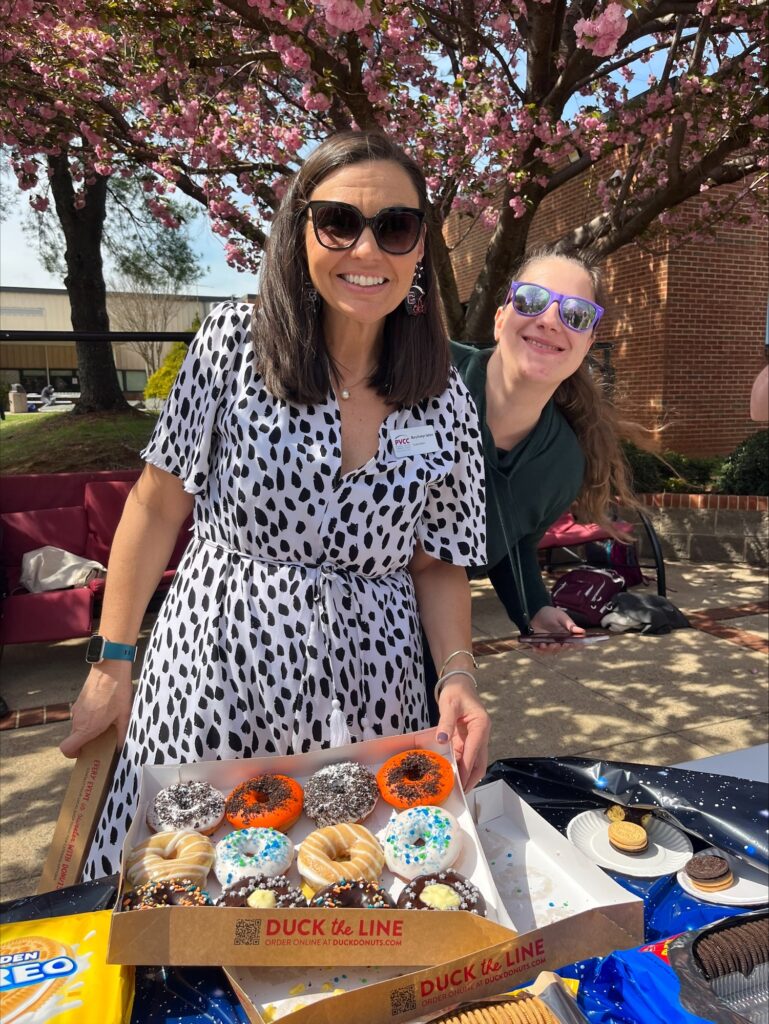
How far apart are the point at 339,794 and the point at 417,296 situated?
100 cm

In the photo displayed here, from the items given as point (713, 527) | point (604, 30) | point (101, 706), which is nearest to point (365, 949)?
point (101, 706)

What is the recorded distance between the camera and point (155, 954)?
2.90 ft

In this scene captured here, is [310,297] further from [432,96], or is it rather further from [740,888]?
[432,96]

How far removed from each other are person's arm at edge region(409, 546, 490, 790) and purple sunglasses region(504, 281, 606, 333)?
70 centimetres

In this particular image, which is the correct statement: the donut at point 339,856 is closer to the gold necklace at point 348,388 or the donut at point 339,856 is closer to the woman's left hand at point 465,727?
the woman's left hand at point 465,727

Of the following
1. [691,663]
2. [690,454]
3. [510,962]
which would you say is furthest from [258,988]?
[690,454]

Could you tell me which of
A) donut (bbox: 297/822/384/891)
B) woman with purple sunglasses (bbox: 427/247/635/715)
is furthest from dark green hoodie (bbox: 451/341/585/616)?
donut (bbox: 297/822/384/891)

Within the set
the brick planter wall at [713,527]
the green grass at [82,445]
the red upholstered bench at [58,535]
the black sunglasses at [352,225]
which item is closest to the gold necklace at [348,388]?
the black sunglasses at [352,225]

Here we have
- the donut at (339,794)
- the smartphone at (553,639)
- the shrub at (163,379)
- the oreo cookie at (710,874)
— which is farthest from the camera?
the shrub at (163,379)

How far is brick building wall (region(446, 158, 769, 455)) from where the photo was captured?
40.2ft

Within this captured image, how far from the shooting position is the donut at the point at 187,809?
3.68 feet

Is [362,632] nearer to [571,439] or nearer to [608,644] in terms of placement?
[571,439]

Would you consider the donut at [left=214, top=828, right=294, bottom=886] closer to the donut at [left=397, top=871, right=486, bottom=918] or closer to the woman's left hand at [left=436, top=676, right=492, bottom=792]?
the donut at [left=397, top=871, right=486, bottom=918]

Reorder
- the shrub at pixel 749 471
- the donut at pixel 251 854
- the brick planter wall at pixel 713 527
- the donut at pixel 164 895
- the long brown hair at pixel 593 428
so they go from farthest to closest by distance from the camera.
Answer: the shrub at pixel 749 471 < the brick planter wall at pixel 713 527 < the long brown hair at pixel 593 428 < the donut at pixel 251 854 < the donut at pixel 164 895
